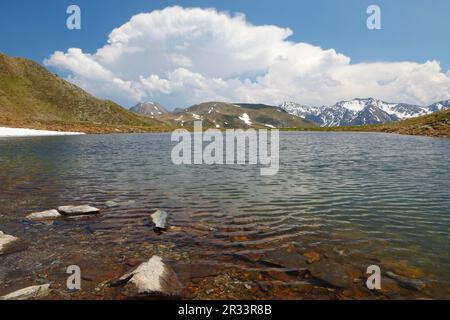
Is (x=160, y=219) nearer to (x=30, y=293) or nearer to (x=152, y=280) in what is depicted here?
(x=152, y=280)

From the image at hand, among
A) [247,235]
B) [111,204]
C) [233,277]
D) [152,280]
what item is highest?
[111,204]

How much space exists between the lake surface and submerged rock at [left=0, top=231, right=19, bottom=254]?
693 mm

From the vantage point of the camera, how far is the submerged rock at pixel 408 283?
10133 mm

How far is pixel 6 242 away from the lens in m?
13.5

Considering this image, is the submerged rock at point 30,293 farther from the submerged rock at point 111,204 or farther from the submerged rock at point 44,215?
the submerged rock at point 111,204

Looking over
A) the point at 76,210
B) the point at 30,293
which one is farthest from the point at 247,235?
the point at 76,210

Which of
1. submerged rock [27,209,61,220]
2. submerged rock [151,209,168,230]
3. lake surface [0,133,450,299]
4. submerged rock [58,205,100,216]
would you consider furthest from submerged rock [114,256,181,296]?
submerged rock [27,209,61,220]

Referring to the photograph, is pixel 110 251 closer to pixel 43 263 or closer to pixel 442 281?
pixel 43 263

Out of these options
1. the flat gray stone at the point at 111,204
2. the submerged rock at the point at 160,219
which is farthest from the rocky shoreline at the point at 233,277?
the flat gray stone at the point at 111,204

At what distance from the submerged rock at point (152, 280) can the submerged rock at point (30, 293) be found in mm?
2112

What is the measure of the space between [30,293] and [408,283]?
38.4ft

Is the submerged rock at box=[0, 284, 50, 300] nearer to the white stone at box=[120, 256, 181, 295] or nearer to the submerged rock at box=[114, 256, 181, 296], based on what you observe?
the submerged rock at box=[114, 256, 181, 296]

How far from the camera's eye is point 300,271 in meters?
11.4
